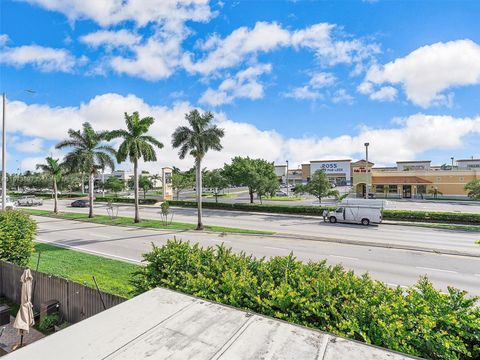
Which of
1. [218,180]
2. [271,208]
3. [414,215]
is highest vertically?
[218,180]

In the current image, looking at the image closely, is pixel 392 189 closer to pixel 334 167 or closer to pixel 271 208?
pixel 334 167

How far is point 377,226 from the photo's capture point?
81.6ft

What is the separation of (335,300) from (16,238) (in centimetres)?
1286

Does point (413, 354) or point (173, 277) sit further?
point (173, 277)

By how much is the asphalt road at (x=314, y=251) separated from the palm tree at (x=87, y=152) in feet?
26.3

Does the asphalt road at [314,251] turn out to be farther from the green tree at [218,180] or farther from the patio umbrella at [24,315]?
the green tree at [218,180]

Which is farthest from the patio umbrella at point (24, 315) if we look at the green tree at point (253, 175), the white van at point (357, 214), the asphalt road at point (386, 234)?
the green tree at point (253, 175)

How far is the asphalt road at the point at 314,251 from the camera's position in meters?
11.7

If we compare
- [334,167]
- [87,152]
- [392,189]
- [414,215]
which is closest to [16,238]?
[87,152]

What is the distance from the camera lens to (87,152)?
29516 millimetres

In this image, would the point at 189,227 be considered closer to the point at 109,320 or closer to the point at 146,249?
the point at 146,249

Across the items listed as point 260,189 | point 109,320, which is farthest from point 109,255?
point 260,189

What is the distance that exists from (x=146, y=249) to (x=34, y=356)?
13287 millimetres

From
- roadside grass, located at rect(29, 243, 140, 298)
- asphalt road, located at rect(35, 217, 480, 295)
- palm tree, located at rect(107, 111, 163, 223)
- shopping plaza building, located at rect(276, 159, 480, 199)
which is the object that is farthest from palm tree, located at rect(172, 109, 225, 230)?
shopping plaza building, located at rect(276, 159, 480, 199)
